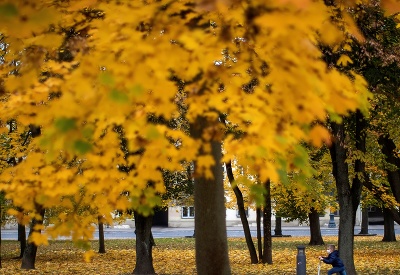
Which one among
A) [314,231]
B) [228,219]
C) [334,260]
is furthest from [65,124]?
[228,219]

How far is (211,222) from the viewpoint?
9.67 meters

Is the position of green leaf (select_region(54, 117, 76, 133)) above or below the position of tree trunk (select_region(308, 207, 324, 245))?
above

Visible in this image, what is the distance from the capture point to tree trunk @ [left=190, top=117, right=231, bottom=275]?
966cm

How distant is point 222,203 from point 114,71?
17.2 ft

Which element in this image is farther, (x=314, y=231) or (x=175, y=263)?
(x=314, y=231)

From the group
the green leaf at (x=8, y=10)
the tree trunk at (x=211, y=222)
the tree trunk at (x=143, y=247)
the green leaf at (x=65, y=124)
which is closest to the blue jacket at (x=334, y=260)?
the tree trunk at (x=143, y=247)

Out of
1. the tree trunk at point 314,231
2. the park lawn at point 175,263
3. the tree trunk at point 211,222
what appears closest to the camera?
the tree trunk at point 211,222

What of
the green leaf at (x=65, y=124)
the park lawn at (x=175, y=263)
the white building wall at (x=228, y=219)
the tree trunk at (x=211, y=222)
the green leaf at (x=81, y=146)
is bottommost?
the park lawn at (x=175, y=263)

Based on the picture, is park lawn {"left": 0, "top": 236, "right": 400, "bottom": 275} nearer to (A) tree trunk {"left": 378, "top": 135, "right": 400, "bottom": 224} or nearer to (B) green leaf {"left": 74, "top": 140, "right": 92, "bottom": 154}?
(A) tree trunk {"left": 378, "top": 135, "right": 400, "bottom": 224}

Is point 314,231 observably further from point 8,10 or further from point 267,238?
point 8,10

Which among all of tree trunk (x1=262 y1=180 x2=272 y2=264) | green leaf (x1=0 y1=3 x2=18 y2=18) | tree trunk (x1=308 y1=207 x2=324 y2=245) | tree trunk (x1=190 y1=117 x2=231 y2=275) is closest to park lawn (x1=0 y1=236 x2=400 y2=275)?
tree trunk (x1=262 y1=180 x2=272 y2=264)

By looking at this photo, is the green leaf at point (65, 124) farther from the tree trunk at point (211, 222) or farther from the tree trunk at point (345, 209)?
the tree trunk at point (345, 209)

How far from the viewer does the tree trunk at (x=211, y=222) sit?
966cm

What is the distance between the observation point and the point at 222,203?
9828 mm
